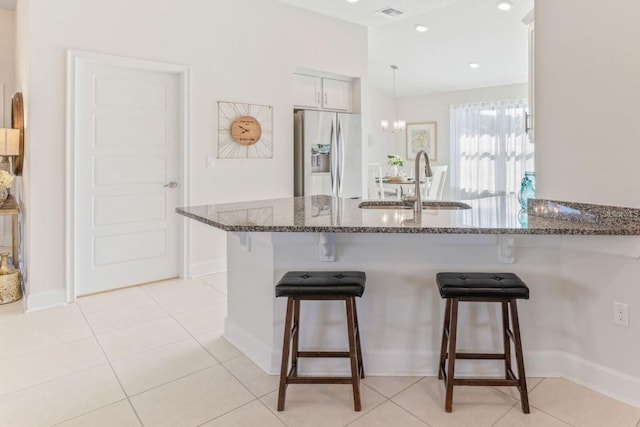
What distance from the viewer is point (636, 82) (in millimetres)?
1921

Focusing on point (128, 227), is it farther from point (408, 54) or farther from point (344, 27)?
point (408, 54)

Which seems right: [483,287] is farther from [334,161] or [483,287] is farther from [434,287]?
[334,161]

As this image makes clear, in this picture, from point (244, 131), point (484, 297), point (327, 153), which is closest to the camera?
point (484, 297)

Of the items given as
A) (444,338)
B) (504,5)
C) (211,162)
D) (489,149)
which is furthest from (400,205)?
(489,149)

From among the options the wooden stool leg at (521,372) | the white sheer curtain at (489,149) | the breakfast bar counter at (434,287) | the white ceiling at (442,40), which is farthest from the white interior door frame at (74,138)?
the white sheer curtain at (489,149)

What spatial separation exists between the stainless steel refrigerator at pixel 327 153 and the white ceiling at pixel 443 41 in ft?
4.10

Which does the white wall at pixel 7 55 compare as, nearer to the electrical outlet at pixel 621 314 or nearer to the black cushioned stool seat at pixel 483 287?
the black cushioned stool seat at pixel 483 287

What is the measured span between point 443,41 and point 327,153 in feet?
8.22

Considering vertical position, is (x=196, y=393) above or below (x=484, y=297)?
below

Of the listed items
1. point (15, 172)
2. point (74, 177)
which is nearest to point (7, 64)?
point (15, 172)

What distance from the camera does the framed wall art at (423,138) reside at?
8477 millimetres

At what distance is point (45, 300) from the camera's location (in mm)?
3385

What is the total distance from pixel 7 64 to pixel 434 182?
6.12 m

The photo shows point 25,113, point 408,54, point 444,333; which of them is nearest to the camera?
point 444,333
